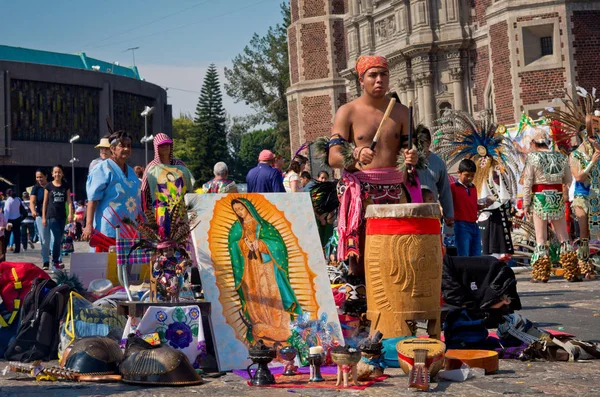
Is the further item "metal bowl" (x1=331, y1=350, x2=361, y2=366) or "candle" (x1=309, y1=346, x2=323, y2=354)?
"candle" (x1=309, y1=346, x2=323, y2=354)

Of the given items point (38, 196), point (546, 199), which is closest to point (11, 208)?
point (38, 196)

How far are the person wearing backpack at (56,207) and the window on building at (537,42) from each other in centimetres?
1728

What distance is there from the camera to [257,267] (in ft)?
25.3

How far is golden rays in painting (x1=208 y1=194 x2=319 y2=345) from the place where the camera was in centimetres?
741

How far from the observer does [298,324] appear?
7305 millimetres

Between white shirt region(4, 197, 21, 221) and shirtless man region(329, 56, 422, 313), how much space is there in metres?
19.4

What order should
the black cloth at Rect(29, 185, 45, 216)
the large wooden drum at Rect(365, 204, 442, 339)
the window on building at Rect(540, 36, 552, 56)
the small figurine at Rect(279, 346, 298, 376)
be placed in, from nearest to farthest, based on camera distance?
the small figurine at Rect(279, 346, 298, 376)
the large wooden drum at Rect(365, 204, 442, 339)
the black cloth at Rect(29, 185, 45, 216)
the window on building at Rect(540, 36, 552, 56)

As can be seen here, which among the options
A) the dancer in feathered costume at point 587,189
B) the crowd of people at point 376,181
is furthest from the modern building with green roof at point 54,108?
the dancer in feathered costume at point 587,189

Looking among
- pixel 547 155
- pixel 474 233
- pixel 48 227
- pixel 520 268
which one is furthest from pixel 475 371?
pixel 48 227

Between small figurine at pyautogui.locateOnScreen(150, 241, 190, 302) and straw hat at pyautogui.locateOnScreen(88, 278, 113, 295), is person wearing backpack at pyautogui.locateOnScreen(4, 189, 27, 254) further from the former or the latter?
small figurine at pyautogui.locateOnScreen(150, 241, 190, 302)

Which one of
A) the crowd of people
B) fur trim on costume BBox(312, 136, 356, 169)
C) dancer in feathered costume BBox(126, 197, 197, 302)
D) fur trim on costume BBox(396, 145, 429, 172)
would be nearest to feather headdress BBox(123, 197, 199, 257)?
dancer in feathered costume BBox(126, 197, 197, 302)

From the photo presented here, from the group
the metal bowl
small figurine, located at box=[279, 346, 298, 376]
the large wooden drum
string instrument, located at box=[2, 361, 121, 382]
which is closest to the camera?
the metal bowl

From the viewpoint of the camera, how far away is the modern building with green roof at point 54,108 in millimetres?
82562

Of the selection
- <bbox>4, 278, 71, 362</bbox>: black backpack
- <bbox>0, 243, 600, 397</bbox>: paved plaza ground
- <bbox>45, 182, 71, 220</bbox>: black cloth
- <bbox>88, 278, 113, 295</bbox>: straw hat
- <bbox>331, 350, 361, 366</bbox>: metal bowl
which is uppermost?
<bbox>45, 182, 71, 220</bbox>: black cloth
